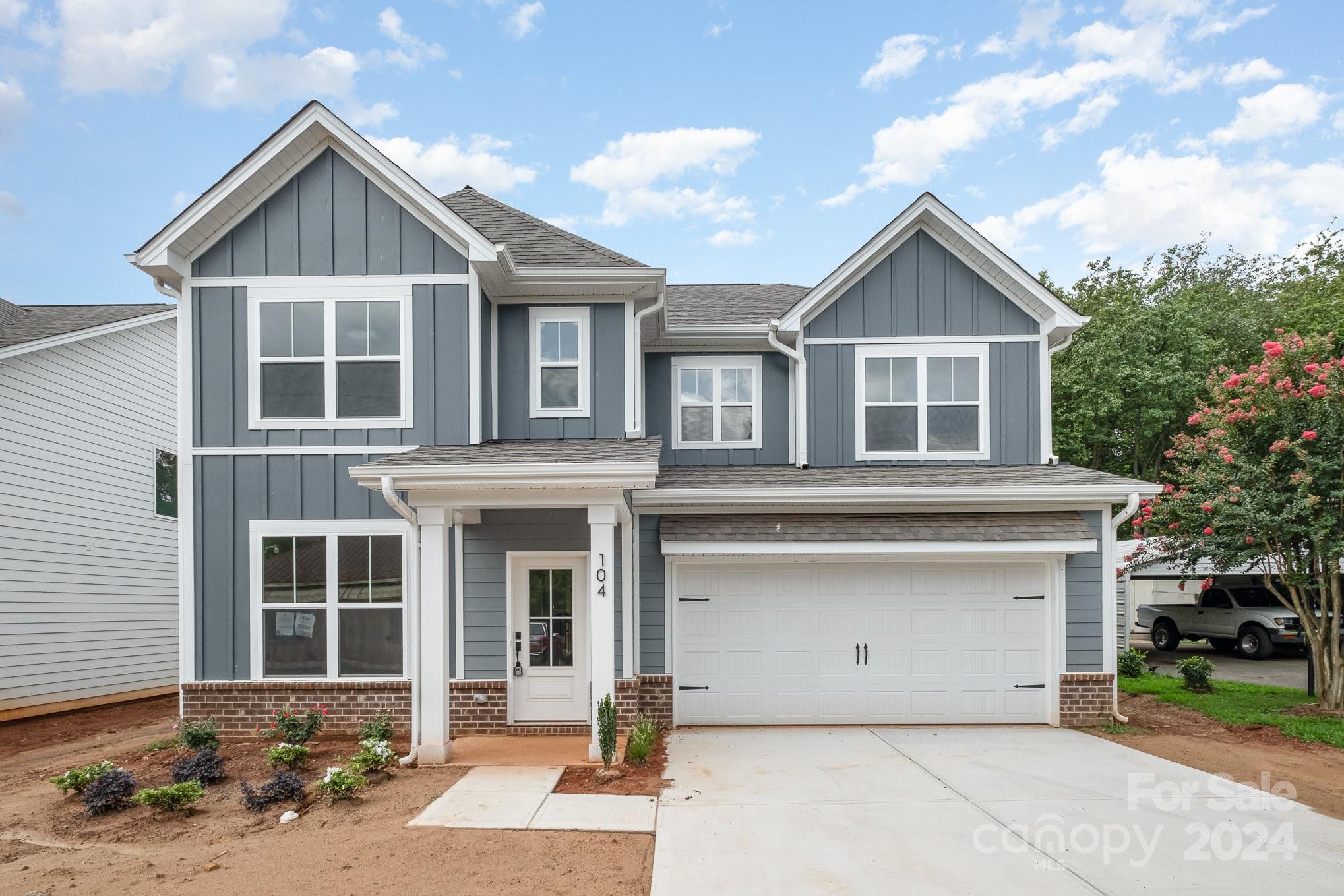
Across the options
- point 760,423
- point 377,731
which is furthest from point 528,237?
point 377,731

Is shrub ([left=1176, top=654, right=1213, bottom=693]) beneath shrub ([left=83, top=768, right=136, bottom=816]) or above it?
beneath

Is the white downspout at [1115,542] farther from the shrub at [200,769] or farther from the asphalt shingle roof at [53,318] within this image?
the asphalt shingle roof at [53,318]

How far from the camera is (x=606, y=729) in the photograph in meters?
7.44

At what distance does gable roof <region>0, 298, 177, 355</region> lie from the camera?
11.9 metres

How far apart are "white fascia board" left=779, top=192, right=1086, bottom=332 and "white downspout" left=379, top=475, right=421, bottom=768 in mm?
5532

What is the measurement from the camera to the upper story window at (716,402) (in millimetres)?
11383

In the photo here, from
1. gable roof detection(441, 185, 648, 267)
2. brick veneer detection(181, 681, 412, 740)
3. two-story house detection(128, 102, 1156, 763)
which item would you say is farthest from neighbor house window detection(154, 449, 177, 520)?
gable roof detection(441, 185, 648, 267)

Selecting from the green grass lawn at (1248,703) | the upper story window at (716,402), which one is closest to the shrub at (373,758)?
the upper story window at (716,402)

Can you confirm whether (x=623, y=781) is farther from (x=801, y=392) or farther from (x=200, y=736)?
(x=801, y=392)

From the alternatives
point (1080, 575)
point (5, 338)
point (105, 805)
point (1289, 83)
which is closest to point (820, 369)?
point (1080, 575)

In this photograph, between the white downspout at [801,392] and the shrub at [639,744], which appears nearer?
the shrub at [639,744]

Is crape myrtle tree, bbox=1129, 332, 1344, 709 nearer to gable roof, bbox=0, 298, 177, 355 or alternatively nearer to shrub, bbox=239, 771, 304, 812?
shrub, bbox=239, 771, 304, 812

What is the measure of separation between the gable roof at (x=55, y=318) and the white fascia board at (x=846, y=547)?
10.2 metres

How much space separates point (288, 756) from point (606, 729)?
9.79 feet
